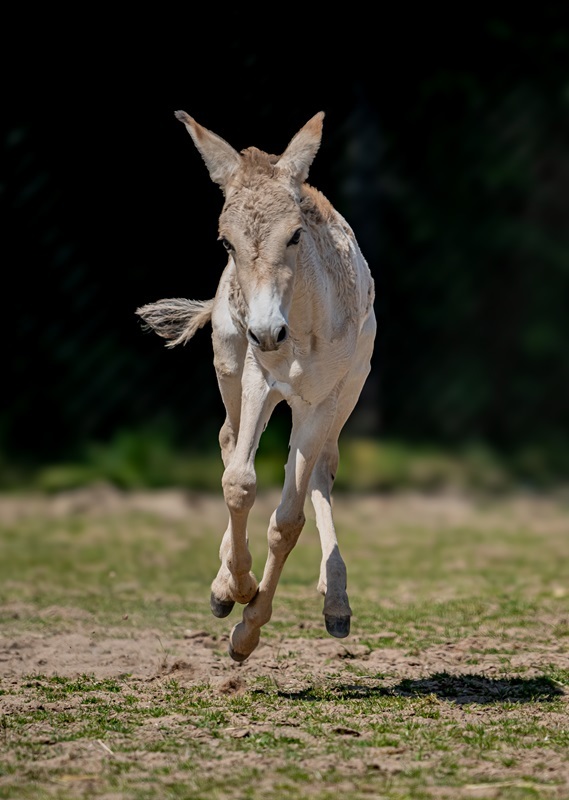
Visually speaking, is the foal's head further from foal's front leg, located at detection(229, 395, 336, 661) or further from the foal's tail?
the foal's tail

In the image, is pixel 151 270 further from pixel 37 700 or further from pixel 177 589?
pixel 37 700

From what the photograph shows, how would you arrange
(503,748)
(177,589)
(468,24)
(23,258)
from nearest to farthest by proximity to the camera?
(503,748), (177,589), (23,258), (468,24)

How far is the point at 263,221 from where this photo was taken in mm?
4770

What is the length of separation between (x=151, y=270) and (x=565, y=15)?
21.2ft

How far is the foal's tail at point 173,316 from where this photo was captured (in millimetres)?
6574

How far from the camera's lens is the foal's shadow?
16.8ft

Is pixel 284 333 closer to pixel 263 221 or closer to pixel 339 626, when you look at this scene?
pixel 263 221

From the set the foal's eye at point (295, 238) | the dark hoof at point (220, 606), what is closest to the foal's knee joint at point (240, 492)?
the dark hoof at point (220, 606)

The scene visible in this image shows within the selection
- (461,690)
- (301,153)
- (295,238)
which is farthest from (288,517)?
(301,153)

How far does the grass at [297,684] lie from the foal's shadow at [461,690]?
0.01m

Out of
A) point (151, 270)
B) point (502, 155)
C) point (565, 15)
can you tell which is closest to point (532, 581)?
point (151, 270)

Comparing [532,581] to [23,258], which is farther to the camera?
[23,258]

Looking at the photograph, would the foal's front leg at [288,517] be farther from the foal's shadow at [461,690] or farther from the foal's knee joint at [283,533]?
the foal's shadow at [461,690]

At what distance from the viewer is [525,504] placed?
13766 millimetres
